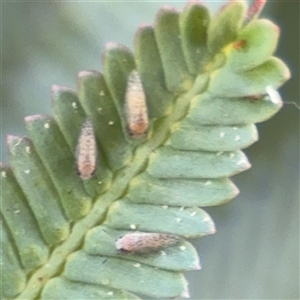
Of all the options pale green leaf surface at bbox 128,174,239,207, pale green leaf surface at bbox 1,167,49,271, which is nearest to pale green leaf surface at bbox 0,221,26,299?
pale green leaf surface at bbox 1,167,49,271

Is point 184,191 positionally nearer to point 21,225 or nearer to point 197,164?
point 197,164

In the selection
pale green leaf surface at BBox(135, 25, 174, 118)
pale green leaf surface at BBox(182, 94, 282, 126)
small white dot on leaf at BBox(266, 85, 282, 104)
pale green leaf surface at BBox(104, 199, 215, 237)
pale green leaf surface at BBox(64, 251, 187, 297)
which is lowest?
pale green leaf surface at BBox(64, 251, 187, 297)

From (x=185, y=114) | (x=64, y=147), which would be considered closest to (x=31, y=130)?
(x=64, y=147)

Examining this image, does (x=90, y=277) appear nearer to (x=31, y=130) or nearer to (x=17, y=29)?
(x=31, y=130)

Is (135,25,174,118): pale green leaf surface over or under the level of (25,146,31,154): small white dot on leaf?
over

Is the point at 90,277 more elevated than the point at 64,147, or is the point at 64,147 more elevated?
the point at 64,147

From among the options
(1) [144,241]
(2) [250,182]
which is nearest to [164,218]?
(1) [144,241]

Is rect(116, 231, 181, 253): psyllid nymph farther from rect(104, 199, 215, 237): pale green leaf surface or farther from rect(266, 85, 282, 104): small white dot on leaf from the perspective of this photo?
rect(266, 85, 282, 104): small white dot on leaf
